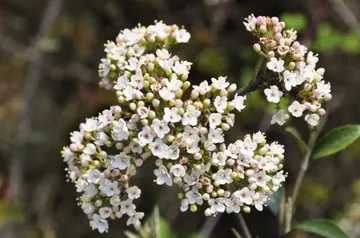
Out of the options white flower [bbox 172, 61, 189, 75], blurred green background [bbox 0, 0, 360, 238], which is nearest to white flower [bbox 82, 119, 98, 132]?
white flower [bbox 172, 61, 189, 75]

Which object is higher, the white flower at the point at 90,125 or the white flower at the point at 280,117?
the white flower at the point at 90,125

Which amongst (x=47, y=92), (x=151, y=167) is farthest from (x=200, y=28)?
(x=47, y=92)

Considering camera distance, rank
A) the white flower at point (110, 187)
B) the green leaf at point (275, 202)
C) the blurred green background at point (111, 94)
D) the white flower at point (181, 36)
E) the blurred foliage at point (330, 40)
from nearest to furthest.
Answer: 1. the white flower at point (110, 187)
2. the green leaf at point (275, 202)
3. the white flower at point (181, 36)
4. the blurred foliage at point (330, 40)
5. the blurred green background at point (111, 94)

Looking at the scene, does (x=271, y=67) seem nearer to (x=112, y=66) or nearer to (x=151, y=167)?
(x=112, y=66)

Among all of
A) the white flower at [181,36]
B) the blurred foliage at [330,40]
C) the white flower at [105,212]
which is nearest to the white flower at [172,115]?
the white flower at [105,212]

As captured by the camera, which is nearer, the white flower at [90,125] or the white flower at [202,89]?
the white flower at [202,89]

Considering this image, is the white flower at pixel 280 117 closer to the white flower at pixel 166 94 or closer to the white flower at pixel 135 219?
the white flower at pixel 166 94

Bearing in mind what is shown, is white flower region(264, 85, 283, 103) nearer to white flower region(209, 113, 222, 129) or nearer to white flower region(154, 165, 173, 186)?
white flower region(209, 113, 222, 129)

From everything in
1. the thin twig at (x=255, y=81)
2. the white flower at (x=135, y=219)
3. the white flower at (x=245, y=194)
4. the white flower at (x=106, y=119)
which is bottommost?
the white flower at (x=245, y=194)
